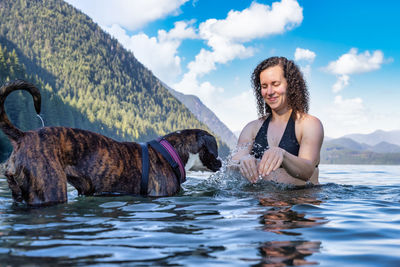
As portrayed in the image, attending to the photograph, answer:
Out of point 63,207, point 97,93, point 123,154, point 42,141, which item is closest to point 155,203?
point 123,154

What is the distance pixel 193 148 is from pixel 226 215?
241 cm

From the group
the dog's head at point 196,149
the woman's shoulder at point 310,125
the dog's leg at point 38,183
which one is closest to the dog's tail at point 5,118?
the dog's leg at point 38,183

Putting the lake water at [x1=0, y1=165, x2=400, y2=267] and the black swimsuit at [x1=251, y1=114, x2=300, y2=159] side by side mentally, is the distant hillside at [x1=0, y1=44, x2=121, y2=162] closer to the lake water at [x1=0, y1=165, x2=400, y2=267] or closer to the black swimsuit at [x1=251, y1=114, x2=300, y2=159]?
the black swimsuit at [x1=251, y1=114, x2=300, y2=159]

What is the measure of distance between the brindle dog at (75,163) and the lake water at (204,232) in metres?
0.20

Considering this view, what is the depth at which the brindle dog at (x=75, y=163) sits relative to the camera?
172 inches

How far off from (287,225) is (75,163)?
8.93ft

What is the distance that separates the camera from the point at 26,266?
236 cm

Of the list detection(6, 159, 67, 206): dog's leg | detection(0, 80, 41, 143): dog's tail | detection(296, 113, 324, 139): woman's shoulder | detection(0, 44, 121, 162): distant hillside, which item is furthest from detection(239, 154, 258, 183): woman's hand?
detection(0, 44, 121, 162): distant hillside

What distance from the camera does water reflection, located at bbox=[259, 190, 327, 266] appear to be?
2.58 meters

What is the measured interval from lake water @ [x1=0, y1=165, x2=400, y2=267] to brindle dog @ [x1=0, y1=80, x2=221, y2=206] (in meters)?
0.20

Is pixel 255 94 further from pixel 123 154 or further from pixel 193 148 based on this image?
pixel 123 154

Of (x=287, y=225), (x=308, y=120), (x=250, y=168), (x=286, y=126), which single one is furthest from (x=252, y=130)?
(x=287, y=225)

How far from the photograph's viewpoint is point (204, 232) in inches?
136

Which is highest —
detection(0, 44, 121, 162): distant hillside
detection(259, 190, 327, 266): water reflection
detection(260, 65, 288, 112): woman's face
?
detection(0, 44, 121, 162): distant hillside
